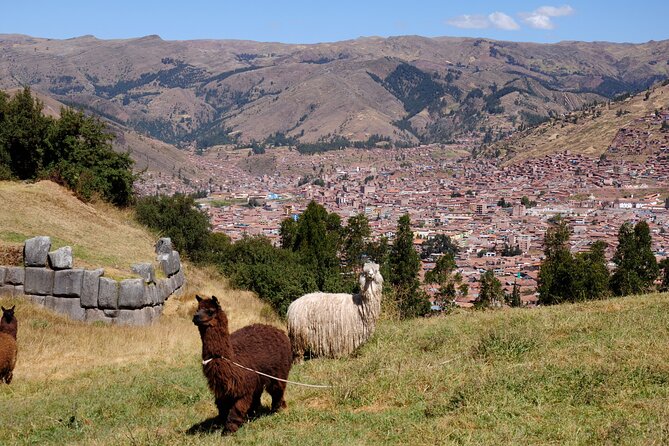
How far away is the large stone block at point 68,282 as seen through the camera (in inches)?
511

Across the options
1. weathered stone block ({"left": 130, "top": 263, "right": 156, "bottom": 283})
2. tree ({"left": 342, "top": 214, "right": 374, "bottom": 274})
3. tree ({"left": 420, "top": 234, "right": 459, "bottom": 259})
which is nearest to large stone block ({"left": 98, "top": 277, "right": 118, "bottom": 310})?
weathered stone block ({"left": 130, "top": 263, "right": 156, "bottom": 283})

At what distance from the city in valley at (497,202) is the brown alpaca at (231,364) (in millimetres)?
66678

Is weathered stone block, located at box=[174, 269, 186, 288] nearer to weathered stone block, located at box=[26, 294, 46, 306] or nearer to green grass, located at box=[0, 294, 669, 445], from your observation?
weathered stone block, located at box=[26, 294, 46, 306]

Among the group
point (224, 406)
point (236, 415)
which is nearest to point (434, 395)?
point (236, 415)

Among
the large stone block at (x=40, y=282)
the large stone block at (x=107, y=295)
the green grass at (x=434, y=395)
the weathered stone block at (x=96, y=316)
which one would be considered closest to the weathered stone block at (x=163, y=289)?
the large stone block at (x=107, y=295)

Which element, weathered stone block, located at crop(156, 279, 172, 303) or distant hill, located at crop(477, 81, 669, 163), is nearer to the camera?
weathered stone block, located at crop(156, 279, 172, 303)

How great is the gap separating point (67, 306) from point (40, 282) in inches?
29.2

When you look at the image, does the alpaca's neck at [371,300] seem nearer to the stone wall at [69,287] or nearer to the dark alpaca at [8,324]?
the dark alpaca at [8,324]

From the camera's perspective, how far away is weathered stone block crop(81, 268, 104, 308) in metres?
13.0

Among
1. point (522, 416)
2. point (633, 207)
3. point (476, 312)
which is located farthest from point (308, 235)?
point (633, 207)

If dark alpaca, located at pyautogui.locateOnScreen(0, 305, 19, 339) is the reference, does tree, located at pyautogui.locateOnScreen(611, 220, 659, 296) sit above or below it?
below

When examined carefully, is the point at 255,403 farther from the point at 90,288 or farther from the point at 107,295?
the point at 90,288

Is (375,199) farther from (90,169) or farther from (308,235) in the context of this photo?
(90,169)

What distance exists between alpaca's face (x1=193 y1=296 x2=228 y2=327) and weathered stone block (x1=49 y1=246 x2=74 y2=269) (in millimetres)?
7997
